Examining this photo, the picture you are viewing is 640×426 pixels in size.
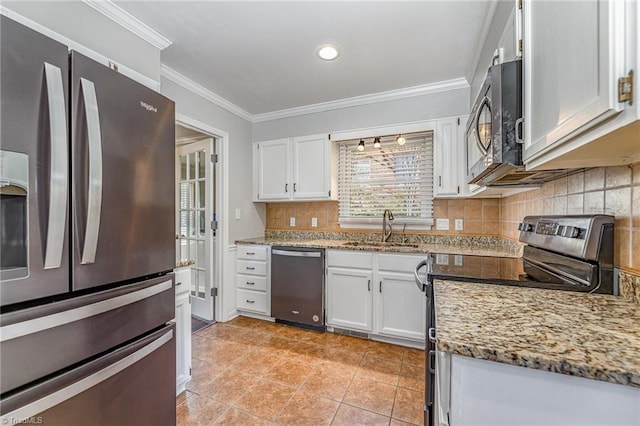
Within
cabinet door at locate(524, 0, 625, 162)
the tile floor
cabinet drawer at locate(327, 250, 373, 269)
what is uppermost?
cabinet door at locate(524, 0, 625, 162)

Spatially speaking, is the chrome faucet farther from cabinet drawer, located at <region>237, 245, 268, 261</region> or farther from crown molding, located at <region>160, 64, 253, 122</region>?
crown molding, located at <region>160, 64, 253, 122</region>

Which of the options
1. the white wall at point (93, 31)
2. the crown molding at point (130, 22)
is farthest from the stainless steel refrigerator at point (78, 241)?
the crown molding at point (130, 22)

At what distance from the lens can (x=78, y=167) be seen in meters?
0.99

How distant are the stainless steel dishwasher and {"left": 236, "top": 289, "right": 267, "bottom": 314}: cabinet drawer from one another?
14cm

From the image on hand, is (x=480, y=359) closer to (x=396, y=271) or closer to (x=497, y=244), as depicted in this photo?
(x=396, y=271)

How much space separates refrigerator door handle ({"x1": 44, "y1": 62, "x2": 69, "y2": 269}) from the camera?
2.98ft

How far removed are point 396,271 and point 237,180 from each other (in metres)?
1.98

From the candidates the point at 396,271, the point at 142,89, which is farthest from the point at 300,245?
the point at 142,89

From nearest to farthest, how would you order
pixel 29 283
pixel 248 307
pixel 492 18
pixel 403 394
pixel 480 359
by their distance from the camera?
pixel 480 359, pixel 29 283, pixel 492 18, pixel 403 394, pixel 248 307

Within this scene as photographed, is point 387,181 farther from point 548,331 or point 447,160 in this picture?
point 548,331

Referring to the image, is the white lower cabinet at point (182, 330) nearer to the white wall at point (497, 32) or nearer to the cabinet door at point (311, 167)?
the cabinet door at point (311, 167)

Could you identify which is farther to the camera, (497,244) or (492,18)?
(497,244)

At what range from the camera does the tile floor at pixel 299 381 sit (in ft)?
5.29

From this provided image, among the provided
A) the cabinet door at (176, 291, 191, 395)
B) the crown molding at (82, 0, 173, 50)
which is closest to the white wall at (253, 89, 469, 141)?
the crown molding at (82, 0, 173, 50)
